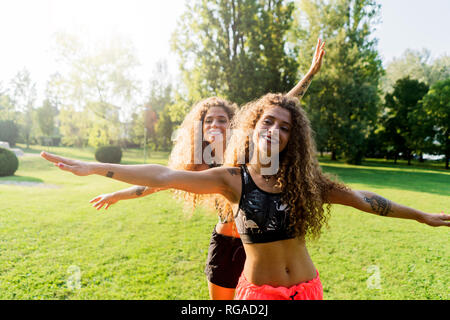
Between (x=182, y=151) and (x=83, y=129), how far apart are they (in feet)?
112

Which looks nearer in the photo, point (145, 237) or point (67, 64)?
point (145, 237)

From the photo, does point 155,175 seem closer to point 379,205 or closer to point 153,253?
point 379,205

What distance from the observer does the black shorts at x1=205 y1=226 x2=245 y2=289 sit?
9.28 feet

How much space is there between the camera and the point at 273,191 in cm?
193

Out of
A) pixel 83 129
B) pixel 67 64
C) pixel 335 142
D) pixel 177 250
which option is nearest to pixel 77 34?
pixel 67 64

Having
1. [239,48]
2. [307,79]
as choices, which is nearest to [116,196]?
[307,79]

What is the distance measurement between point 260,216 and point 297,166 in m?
0.54

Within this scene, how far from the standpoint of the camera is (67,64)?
32625 millimetres

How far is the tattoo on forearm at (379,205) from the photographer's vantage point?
2.19 meters

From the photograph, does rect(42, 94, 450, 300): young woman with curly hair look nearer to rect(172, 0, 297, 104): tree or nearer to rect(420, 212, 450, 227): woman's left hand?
rect(420, 212, 450, 227): woman's left hand

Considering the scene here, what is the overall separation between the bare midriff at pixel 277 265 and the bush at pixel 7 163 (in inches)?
723

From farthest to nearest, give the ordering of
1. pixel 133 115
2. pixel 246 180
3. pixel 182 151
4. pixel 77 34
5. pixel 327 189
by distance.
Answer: pixel 133 115 < pixel 77 34 < pixel 182 151 < pixel 327 189 < pixel 246 180

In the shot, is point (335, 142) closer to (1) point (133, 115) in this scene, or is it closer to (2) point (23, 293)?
(1) point (133, 115)

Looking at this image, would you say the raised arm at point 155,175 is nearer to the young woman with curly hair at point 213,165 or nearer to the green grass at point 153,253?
the young woman with curly hair at point 213,165
